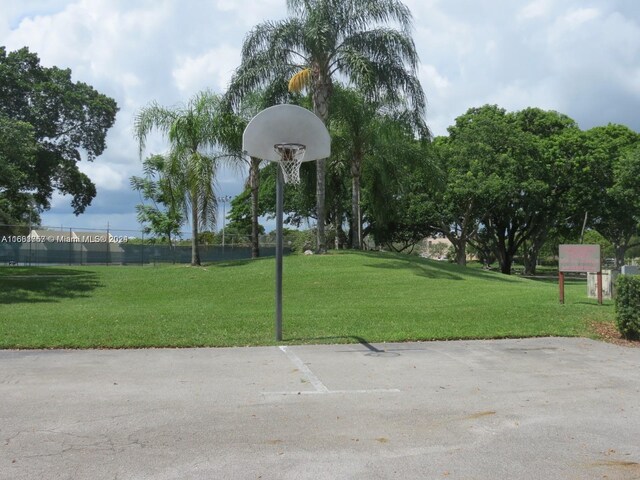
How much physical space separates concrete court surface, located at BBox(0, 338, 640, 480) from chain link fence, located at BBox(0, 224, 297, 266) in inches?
969

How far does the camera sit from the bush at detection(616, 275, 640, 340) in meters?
10.3

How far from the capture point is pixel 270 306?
15.3 metres

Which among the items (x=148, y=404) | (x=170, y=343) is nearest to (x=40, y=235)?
(x=170, y=343)

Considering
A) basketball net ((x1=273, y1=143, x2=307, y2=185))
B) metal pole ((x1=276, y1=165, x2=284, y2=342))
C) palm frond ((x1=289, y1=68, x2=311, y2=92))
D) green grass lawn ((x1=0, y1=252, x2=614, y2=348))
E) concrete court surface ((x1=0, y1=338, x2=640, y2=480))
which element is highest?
palm frond ((x1=289, y1=68, x2=311, y2=92))

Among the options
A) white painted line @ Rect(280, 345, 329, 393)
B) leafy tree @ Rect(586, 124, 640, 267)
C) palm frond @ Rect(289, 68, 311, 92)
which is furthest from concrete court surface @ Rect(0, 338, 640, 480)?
leafy tree @ Rect(586, 124, 640, 267)

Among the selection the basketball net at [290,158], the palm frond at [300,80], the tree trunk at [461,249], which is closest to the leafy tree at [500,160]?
the tree trunk at [461,249]

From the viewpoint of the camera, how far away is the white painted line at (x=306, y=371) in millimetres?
7023

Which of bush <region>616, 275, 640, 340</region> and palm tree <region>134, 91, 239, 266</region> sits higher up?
palm tree <region>134, 91, 239, 266</region>

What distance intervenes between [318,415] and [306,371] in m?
1.98

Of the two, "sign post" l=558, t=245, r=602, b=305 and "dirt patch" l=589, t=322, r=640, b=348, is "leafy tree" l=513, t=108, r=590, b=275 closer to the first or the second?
"sign post" l=558, t=245, r=602, b=305

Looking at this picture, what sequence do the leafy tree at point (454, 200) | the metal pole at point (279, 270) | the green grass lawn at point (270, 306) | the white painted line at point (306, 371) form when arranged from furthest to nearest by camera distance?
the leafy tree at point (454, 200) < the green grass lawn at point (270, 306) < the metal pole at point (279, 270) < the white painted line at point (306, 371)

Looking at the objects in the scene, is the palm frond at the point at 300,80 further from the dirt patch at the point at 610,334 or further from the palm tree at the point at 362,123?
the dirt patch at the point at 610,334

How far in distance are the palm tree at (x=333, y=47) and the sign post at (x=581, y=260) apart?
10.3m

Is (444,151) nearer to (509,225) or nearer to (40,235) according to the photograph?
(509,225)
